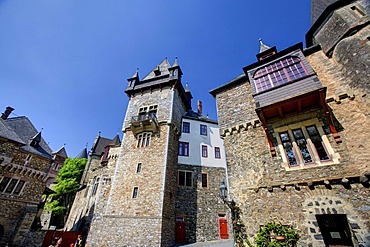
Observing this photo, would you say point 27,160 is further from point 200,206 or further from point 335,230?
point 335,230

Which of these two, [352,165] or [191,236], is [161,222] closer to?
[191,236]

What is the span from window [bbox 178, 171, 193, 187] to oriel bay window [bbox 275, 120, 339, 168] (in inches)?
415

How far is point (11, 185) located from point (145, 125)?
12587mm

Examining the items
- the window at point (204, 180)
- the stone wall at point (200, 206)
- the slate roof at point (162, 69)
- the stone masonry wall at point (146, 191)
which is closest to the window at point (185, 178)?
the stone wall at point (200, 206)

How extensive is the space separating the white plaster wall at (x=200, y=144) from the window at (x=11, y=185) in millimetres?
14638

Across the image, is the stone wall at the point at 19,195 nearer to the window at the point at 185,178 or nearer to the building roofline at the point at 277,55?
the window at the point at 185,178

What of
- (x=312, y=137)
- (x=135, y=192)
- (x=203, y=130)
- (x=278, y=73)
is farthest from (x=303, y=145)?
(x=203, y=130)

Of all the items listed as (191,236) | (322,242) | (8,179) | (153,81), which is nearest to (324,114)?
(322,242)

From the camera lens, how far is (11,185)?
14633 millimetres

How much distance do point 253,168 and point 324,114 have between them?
400 cm

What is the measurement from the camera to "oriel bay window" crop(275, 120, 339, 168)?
23.1 ft

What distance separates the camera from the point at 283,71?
927 centimetres

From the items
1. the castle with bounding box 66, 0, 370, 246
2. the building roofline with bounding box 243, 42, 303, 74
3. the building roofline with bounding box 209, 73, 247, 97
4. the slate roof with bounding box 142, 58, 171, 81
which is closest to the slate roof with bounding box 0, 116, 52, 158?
the castle with bounding box 66, 0, 370, 246

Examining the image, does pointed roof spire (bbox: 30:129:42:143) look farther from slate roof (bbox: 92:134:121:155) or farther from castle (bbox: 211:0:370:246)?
castle (bbox: 211:0:370:246)
